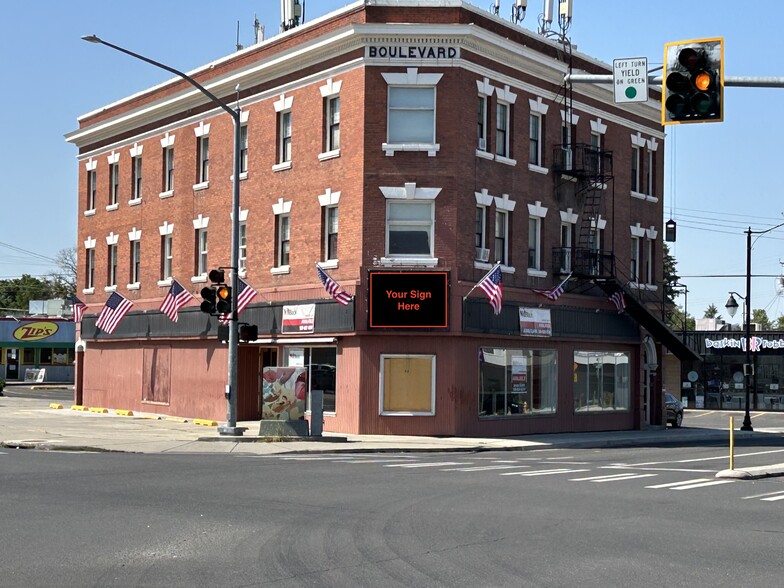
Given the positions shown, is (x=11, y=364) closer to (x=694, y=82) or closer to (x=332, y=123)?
(x=332, y=123)

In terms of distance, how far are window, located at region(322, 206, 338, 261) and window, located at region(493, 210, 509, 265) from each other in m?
5.17

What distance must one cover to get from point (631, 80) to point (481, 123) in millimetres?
17610

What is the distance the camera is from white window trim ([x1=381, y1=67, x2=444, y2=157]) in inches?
1236

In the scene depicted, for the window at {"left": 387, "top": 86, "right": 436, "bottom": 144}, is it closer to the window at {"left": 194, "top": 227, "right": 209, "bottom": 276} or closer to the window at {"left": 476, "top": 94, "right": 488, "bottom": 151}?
the window at {"left": 476, "top": 94, "right": 488, "bottom": 151}

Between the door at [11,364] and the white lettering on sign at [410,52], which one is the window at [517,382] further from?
the door at [11,364]

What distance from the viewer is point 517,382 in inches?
1330

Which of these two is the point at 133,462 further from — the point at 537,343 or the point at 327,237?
the point at 537,343

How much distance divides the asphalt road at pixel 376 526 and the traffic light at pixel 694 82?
5456 millimetres

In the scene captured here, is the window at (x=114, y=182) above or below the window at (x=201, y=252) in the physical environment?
above

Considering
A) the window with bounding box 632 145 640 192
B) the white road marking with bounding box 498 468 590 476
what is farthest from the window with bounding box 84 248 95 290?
the white road marking with bounding box 498 468 590 476

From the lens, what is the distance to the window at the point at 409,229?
3148 cm

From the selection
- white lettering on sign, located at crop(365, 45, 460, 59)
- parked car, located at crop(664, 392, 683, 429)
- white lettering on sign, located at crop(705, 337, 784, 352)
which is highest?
white lettering on sign, located at crop(365, 45, 460, 59)

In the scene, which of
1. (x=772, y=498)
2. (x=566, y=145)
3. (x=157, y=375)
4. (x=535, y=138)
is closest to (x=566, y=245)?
(x=566, y=145)

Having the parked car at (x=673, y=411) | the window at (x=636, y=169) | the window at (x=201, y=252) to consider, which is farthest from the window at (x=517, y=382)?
the window at (x=201, y=252)
